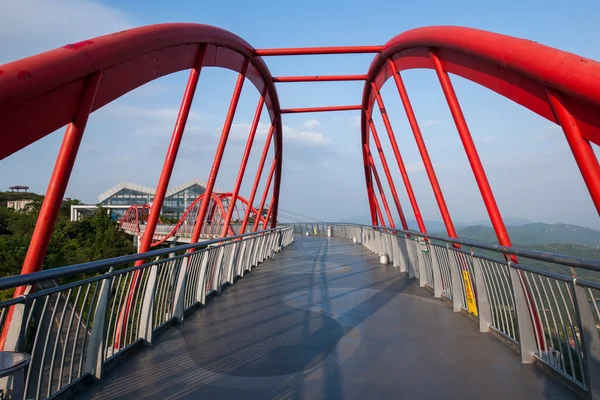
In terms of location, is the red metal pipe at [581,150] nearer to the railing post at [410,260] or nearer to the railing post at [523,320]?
the railing post at [523,320]

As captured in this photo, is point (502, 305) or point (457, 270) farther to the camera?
point (457, 270)

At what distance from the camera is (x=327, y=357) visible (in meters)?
4.79

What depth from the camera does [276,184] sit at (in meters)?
27.5

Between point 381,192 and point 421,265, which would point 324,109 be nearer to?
point 381,192

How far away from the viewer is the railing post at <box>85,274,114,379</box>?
163 inches

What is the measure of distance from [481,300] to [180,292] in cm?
404

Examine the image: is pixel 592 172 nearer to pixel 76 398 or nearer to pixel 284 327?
pixel 284 327

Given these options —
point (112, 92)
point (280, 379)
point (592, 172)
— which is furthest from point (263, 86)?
point (280, 379)

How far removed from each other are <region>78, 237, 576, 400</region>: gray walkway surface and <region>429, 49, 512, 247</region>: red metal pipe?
1.67 m

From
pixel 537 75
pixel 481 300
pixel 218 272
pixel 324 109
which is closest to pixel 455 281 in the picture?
pixel 481 300

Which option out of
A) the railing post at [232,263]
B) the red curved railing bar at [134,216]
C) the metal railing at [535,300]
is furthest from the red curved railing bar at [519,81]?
the red curved railing bar at [134,216]

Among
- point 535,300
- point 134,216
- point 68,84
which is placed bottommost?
point 535,300

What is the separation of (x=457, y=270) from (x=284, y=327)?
2942 mm

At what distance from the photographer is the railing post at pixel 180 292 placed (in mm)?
6520
